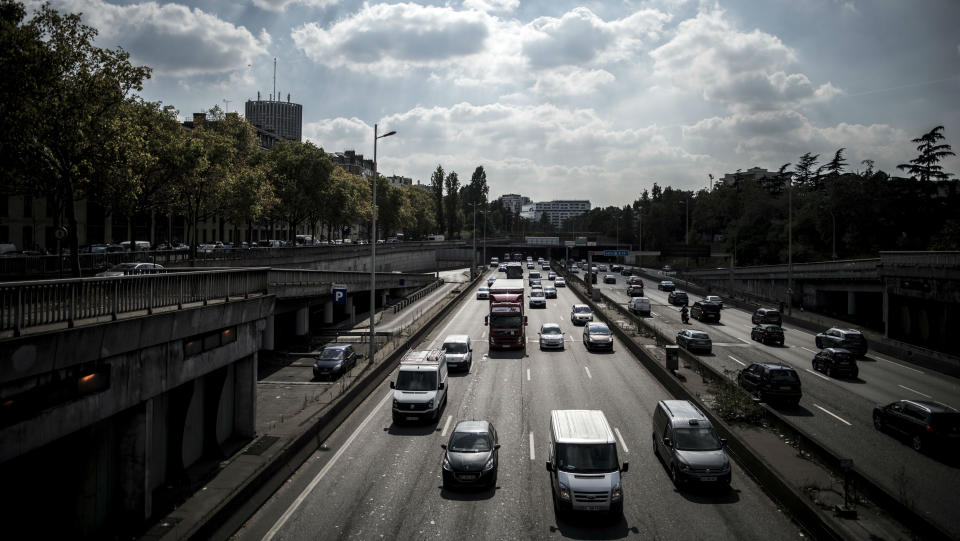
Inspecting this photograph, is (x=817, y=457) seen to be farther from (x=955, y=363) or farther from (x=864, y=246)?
(x=864, y=246)

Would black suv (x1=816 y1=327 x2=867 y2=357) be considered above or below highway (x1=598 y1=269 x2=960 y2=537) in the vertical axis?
above

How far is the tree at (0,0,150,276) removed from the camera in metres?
19.3

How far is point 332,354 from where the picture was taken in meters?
30.5

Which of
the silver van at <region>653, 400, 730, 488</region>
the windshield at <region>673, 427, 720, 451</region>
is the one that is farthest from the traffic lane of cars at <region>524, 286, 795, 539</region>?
the windshield at <region>673, 427, 720, 451</region>

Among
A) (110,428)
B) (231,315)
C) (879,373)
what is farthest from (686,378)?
(110,428)

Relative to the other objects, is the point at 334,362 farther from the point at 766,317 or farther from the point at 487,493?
the point at 766,317

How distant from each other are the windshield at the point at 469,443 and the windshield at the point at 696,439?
5.38 metres

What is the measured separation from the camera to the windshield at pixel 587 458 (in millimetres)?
14211

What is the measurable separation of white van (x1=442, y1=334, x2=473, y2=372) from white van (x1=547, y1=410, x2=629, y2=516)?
16.1m

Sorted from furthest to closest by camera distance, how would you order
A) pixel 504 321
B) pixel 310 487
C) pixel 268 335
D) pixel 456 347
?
pixel 504 321
pixel 268 335
pixel 456 347
pixel 310 487

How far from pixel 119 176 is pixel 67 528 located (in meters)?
18.5

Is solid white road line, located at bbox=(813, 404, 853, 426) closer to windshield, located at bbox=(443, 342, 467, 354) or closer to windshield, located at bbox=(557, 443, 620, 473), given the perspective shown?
windshield, located at bbox=(557, 443, 620, 473)

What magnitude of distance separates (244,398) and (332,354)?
36.2ft

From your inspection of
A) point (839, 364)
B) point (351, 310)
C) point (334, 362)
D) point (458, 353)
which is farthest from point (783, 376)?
point (351, 310)
